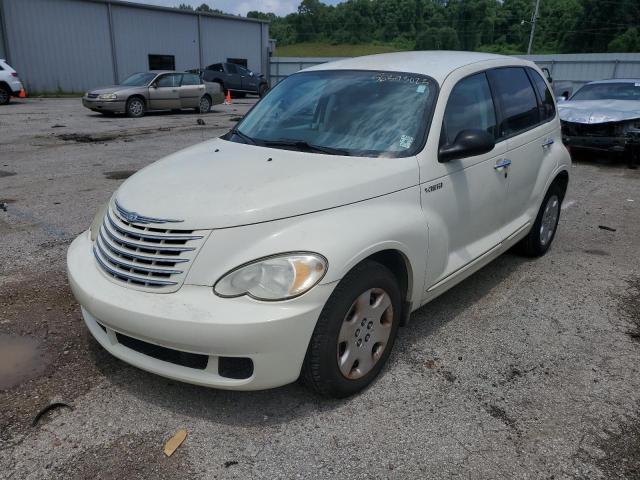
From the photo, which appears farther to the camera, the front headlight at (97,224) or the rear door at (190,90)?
the rear door at (190,90)

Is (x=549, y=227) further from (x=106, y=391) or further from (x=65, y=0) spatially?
(x=65, y=0)

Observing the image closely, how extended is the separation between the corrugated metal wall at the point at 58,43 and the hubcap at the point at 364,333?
2960 cm

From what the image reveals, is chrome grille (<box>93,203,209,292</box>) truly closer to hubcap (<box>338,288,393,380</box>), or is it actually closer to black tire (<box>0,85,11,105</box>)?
hubcap (<box>338,288,393,380</box>)

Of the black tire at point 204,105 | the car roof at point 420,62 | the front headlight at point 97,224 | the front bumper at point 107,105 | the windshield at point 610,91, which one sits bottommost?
the black tire at point 204,105

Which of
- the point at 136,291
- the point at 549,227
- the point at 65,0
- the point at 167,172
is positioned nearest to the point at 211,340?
the point at 136,291

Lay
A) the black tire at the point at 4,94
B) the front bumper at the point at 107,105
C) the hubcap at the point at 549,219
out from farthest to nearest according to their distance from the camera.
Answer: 1. the black tire at the point at 4,94
2. the front bumper at the point at 107,105
3. the hubcap at the point at 549,219

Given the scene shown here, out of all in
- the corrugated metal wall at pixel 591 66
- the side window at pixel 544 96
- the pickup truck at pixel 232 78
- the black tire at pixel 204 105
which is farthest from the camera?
the corrugated metal wall at pixel 591 66

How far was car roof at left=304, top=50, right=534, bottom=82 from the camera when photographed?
12.0 feet

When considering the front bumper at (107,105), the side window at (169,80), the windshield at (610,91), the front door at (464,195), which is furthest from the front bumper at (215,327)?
the side window at (169,80)

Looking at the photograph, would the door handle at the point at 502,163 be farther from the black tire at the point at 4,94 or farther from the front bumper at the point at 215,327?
the black tire at the point at 4,94

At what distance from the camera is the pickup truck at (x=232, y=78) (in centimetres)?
2814

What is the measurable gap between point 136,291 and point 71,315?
146cm

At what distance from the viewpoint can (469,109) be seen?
3760 mm

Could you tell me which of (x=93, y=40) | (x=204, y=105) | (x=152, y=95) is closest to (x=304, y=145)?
(x=152, y=95)
